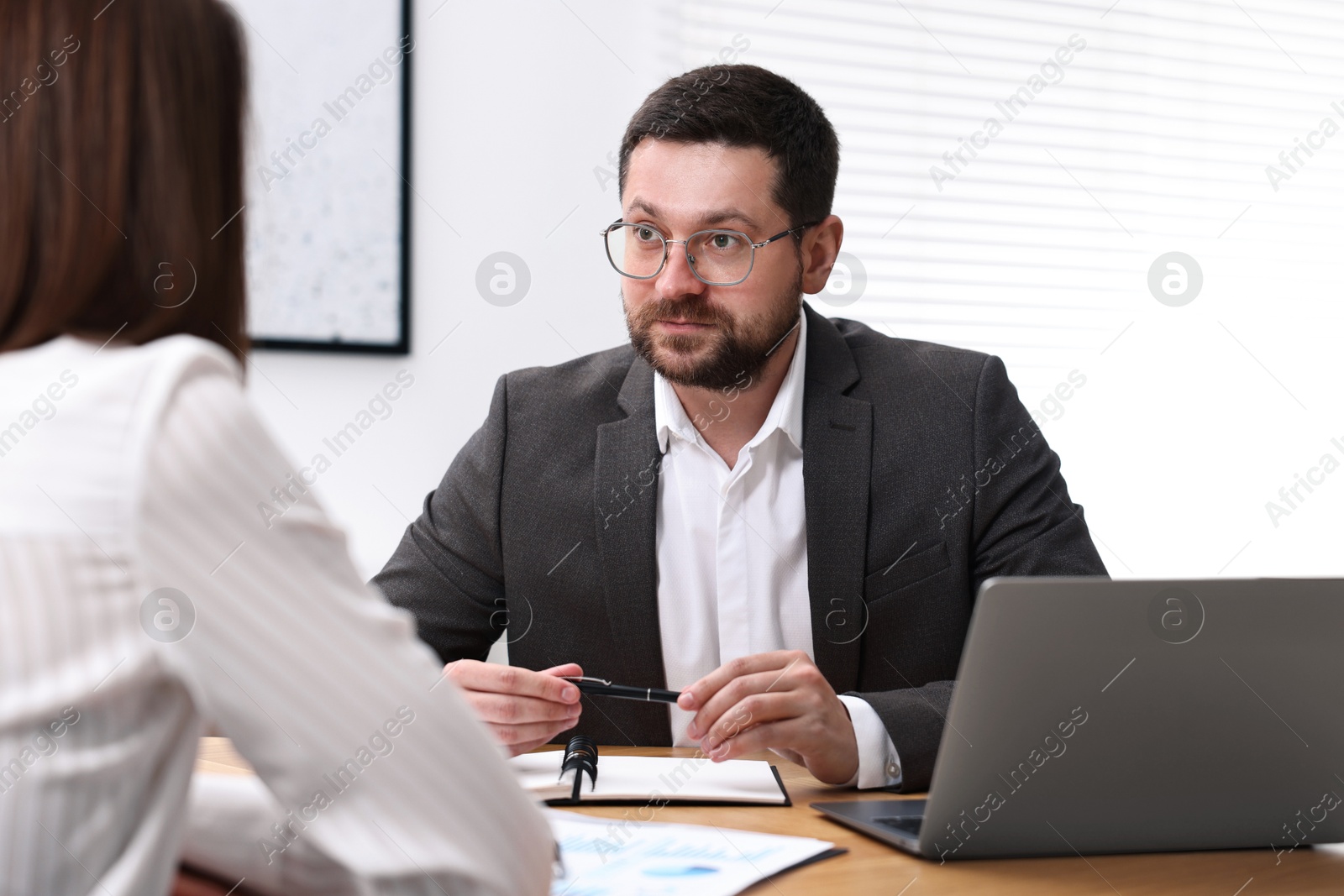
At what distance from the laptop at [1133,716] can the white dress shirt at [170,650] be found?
48cm

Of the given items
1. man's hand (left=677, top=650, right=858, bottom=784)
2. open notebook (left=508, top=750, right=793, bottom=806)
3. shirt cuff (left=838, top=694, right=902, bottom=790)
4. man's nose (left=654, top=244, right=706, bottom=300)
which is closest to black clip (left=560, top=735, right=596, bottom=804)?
open notebook (left=508, top=750, right=793, bottom=806)

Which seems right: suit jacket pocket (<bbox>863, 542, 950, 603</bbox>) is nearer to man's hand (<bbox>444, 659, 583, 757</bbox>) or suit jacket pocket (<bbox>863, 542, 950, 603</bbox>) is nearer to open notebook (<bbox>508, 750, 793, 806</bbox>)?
open notebook (<bbox>508, 750, 793, 806</bbox>)

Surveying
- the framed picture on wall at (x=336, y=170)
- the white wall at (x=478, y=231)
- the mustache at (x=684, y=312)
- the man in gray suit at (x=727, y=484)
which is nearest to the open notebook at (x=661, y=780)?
the man in gray suit at (x=727, y=484)

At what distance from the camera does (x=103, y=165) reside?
0.65 m

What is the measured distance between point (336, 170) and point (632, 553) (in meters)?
1.11

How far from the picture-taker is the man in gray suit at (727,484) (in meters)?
1.75

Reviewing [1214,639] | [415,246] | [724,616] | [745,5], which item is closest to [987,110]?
[745,5]

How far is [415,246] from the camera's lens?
2.36 m

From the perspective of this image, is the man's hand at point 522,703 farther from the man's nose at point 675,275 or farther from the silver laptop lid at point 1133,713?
the man's nose at point 675,275

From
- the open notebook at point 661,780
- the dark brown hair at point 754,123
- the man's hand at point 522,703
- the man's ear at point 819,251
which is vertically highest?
the dark brown hair at point 754,123

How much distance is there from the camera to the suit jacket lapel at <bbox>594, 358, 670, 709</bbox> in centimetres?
175

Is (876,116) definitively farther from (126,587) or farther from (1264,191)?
(126,587)

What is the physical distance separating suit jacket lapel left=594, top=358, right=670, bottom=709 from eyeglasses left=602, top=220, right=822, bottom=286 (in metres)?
0.27

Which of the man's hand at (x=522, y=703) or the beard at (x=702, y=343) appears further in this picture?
the beard at (x=702, y=343)
